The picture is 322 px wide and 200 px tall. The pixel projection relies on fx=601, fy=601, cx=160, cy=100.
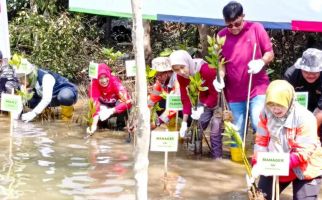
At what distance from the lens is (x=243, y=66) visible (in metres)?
5.50

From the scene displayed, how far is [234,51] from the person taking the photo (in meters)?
5.49

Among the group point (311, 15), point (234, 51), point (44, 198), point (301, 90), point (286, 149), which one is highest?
point (311, 15)

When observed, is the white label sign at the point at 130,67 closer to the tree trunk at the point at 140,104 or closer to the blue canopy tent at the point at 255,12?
the blue canopy tent at the point at 255,12

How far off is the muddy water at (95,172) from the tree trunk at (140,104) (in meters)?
1.59

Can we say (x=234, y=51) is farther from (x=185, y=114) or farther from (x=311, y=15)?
(x=311, y=15)

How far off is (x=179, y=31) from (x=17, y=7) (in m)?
3.36

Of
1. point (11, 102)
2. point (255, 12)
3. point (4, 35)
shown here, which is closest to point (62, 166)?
point (11, 102)

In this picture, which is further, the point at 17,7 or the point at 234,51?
the point at 17,7

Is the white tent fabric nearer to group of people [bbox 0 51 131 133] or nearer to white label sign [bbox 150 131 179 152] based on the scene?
group of people [bbox 0 51 131 133]

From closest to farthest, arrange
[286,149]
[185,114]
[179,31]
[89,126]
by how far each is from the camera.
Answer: [286,149] < [185,114] < [89,126] < [179,31]

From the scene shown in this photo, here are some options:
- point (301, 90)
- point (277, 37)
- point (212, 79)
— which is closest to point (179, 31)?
point (277, 37)

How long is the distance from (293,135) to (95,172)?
2.20m

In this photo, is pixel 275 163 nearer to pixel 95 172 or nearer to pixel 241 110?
pixel 241 110

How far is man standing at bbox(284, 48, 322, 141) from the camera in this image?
4.69 metres
